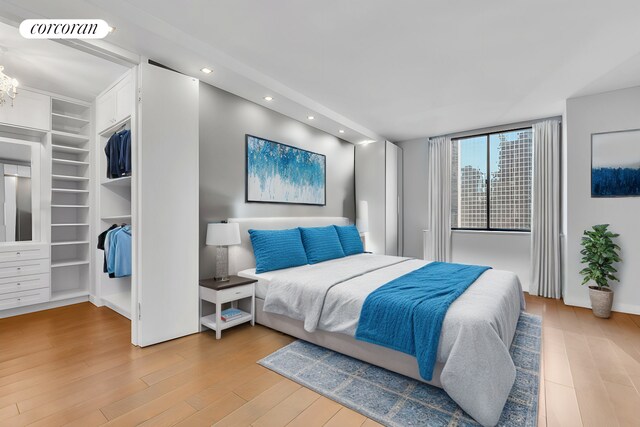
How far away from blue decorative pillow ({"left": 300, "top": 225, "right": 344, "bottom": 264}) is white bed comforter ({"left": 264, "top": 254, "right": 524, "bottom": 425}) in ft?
0.57

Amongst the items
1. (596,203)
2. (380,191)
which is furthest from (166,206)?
(596,203)

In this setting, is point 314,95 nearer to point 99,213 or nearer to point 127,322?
point 99,213

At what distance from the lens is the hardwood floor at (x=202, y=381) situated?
1.74 meters

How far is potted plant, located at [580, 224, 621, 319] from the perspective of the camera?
3.41m

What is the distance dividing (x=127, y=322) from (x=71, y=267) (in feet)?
5.18

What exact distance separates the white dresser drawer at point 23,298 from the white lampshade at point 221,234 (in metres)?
2.41

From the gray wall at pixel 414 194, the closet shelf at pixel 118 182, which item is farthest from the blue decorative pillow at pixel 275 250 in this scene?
the gray wall at pixel 414 194

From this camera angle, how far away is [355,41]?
258 centimetres

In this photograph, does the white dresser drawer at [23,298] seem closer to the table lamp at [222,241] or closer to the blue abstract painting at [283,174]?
the table lamp at [222,241]

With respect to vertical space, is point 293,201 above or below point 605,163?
below

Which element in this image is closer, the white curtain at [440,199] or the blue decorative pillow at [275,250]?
the blue decorative pillow at [275,250]

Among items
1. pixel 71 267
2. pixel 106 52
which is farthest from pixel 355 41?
pixel 71 267

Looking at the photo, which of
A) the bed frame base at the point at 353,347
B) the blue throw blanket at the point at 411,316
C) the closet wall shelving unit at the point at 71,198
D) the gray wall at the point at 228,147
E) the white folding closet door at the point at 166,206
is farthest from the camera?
the closet wall shelving unit at the point at 71,198

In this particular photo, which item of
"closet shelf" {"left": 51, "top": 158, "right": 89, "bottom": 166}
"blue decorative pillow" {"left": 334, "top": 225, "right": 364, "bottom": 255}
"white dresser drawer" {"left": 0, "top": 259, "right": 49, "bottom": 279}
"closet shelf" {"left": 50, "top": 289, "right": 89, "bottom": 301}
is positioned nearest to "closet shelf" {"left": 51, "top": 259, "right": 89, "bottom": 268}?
"white dresser drawer" {"left": 0, "top": 259, "right": 49, "bottom": 279}
